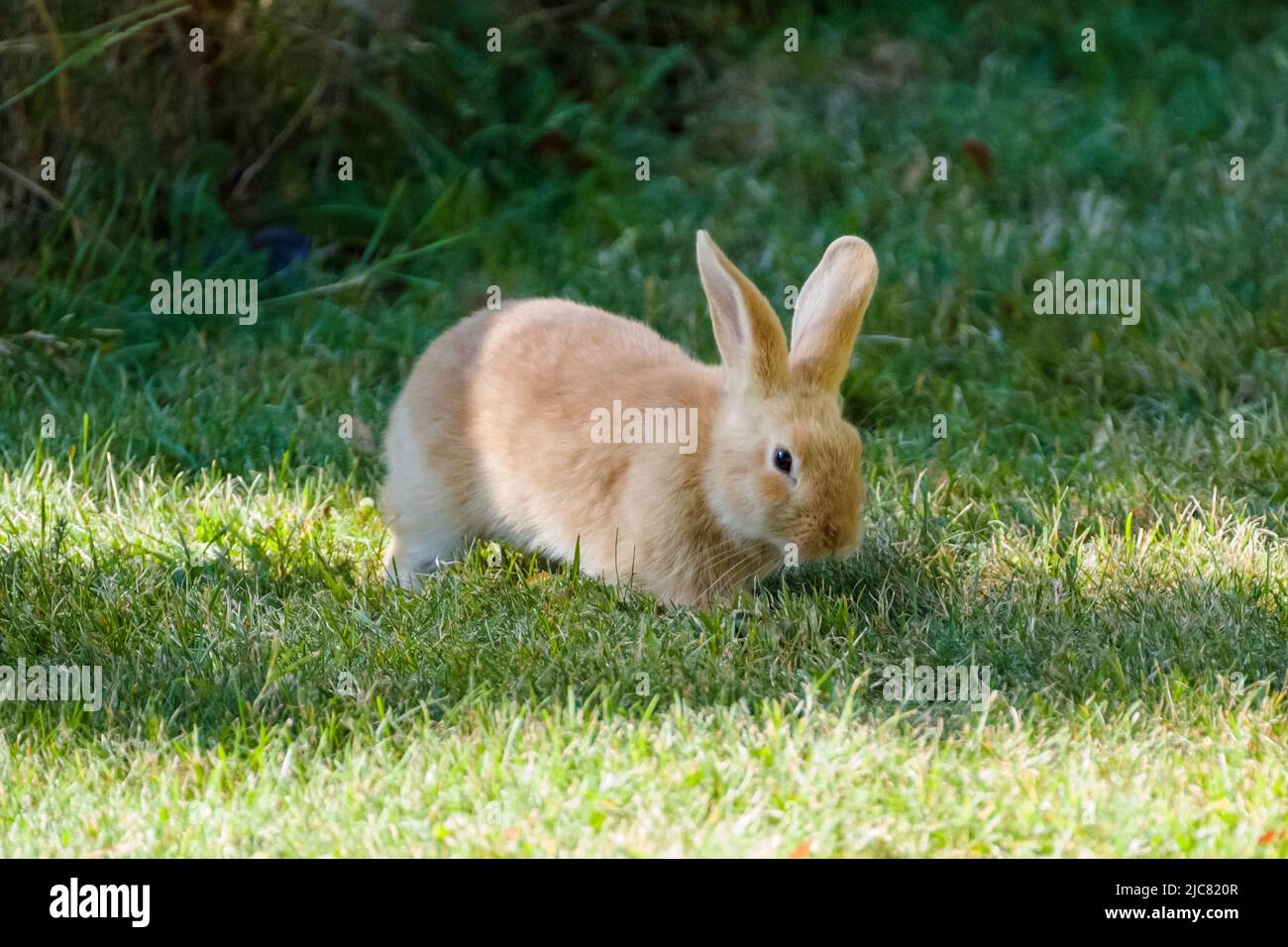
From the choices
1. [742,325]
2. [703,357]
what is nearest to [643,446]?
[742,325]

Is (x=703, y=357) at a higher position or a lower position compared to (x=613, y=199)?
lower

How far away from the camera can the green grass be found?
2.96 m

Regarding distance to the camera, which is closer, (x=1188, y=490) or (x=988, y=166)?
(x=1188, y=490)

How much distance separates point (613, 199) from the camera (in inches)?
253

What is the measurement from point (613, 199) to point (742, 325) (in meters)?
2.70

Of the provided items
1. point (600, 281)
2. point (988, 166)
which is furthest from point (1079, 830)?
point (988, 166)

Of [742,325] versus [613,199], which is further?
[613,199]

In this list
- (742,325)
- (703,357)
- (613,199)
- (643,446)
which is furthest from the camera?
(613,199)

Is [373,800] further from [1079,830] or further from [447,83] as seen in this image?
[447,83]

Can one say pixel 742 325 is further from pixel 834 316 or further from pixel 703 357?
pixel 703 357

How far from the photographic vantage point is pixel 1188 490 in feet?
14.6

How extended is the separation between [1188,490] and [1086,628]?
97 centimetres

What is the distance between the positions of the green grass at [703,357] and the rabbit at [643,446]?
0.14 m

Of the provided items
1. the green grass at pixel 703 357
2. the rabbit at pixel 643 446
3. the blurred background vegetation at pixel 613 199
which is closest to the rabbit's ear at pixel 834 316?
the rabbit at pixel 643 446
